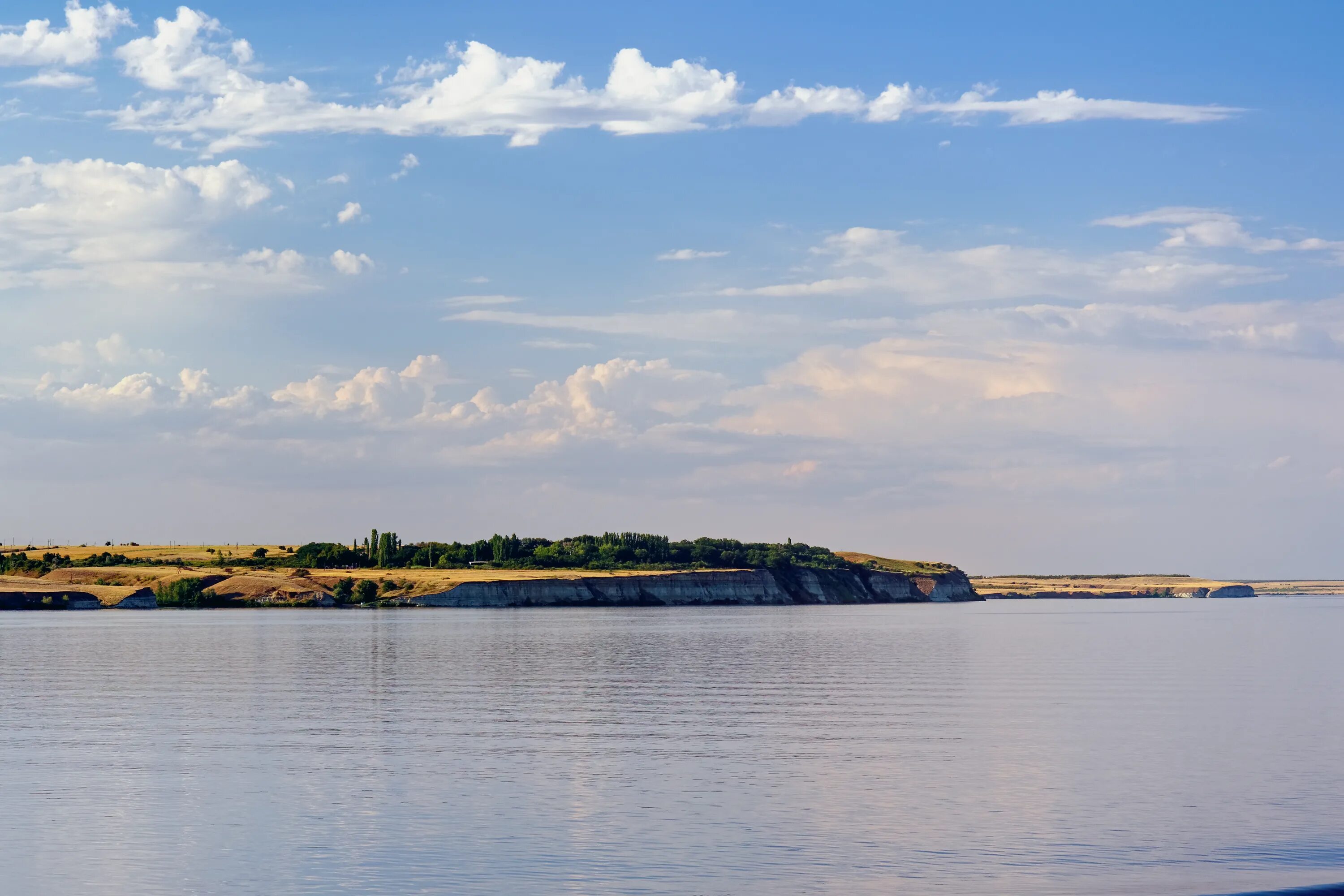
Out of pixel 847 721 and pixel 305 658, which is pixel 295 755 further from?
pixel 305 658

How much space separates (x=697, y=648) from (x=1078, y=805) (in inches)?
3067

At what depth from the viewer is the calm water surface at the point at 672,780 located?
92.5ft

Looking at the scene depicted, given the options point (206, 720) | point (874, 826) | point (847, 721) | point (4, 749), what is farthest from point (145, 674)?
point (874, 826)

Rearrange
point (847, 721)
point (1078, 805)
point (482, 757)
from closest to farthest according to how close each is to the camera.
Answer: point (1078, 805)
point (482, 757)
point (847, 721)

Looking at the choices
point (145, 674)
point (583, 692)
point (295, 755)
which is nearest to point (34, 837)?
point (295, 755)

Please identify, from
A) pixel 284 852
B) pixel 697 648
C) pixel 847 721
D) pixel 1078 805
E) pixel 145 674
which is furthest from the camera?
pixel 697 648

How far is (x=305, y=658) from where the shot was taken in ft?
327

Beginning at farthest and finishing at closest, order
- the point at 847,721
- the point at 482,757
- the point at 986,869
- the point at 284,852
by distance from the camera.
Answer: the point at 847,721
the point at 482,757
the point at 284,852
the point at 986,869

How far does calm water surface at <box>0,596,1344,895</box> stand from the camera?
28188mm

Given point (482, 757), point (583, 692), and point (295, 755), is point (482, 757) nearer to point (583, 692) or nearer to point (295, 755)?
point (295, 755)

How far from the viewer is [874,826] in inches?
1282

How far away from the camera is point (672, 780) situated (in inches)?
1551

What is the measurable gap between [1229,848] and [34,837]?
1078 inches

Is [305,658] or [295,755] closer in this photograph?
[295,755]
